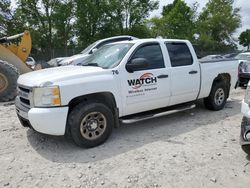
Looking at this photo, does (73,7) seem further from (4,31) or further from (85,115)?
(85,115)

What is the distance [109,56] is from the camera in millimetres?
5160

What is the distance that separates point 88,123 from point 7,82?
497 centimetres

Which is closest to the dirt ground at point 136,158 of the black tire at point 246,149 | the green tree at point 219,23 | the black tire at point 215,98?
the black tire at point 246,149

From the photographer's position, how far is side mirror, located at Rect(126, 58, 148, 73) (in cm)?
471

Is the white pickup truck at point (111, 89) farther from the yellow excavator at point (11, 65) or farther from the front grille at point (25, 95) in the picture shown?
the yellow excavator at point (11, 65)

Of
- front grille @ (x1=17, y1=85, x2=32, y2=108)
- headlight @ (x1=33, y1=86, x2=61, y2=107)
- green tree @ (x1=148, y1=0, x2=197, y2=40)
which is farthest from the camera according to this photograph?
green tree @ (x1=148, y1=0, x2=197, y2=40)

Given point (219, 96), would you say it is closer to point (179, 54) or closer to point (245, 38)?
point (179, 54)

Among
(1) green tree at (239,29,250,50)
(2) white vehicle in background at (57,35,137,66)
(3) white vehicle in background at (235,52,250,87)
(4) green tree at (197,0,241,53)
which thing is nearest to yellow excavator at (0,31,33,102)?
(2) white vehicle in background at (57,35,137,66)

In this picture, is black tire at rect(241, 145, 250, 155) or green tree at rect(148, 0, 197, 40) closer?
black tire at rect(241, 145, 250, 155)

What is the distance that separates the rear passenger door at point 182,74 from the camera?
219 inches

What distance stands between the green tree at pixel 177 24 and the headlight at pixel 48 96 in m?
33.5

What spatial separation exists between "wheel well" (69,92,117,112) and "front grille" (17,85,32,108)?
67 centimetres

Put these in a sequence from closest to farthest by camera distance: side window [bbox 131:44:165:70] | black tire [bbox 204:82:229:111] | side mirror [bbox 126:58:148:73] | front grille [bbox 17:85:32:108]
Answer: front grille [bbox 17:85:32:108] < side mirror [bbox 126:58:148:73] < side window [bbox 131:44:165:70] < black tire [bbox 204:82:229:111]

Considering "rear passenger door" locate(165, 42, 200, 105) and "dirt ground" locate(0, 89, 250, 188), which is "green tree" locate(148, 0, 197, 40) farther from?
"dirt ground" locate(0, 89, 250, 188)
